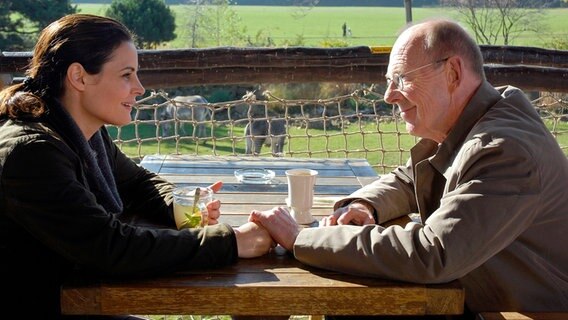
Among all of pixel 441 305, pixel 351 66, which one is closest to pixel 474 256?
pixel 441 305

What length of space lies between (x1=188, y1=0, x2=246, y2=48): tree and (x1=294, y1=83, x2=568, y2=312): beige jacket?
2047 cm

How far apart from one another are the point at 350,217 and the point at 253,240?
432 millimetres

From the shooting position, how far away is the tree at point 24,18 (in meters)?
18.7

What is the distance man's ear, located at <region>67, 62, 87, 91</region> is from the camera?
2.03 m

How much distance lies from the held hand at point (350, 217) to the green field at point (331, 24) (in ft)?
65.4

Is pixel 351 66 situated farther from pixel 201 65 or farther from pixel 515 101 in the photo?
pixel 515 101

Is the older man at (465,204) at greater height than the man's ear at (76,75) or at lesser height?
lesser

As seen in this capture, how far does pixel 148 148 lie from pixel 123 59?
17231mm

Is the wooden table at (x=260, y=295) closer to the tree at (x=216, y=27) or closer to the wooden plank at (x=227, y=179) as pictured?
the wooden plank at (x=227, y=179)

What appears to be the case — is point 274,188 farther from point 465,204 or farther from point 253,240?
point 465,204

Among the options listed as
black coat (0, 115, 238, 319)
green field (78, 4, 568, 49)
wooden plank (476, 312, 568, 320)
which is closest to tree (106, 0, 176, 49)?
green field (78, 4, 568, 49)

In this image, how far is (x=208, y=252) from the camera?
1.88 m

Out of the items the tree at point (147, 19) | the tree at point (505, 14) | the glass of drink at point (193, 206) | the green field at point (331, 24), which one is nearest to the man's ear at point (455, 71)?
the glass of drink at point (193, 206)

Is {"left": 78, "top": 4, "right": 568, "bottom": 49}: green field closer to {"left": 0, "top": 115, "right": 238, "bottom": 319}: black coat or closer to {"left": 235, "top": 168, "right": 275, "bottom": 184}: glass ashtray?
{"left": 235, "top": 168, "right": 275, "bottom": 184}: glass ashtray
